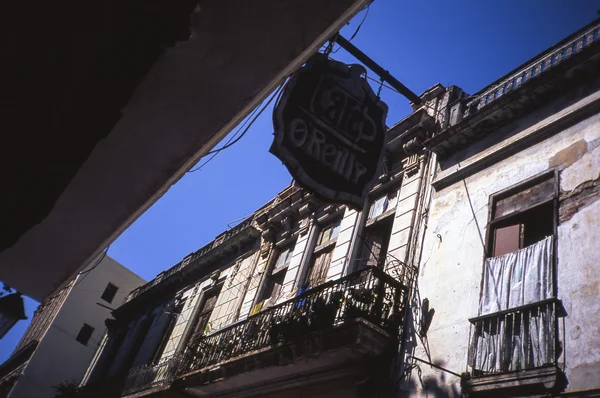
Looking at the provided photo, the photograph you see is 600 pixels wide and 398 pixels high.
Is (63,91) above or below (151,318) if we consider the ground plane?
below

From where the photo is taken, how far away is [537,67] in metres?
9.48

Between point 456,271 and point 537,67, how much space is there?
4521 mm

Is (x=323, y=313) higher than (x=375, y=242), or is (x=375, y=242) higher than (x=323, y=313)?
(x=375, y=242)

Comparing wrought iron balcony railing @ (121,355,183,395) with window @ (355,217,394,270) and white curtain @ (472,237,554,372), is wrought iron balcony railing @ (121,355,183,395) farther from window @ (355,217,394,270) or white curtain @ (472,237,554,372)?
white curtain @ (472,237,554,372)

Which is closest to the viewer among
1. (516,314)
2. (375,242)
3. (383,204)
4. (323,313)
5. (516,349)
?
(516,349)

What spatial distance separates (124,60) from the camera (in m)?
1.78

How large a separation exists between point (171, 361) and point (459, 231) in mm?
9734

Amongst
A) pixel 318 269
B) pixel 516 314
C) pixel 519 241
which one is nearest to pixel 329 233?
pixel 318 269

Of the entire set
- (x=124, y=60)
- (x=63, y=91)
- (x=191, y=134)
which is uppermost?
(x=191, y=134)

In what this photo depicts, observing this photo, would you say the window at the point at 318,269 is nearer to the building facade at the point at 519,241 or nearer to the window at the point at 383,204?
the window at the point at 383,204

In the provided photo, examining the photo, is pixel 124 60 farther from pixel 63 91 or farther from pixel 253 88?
pixel 253 88

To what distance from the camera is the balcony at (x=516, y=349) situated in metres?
6.07

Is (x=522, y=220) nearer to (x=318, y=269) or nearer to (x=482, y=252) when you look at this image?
(x=482, y=252)

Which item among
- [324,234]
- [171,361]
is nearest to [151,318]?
[171,361]
